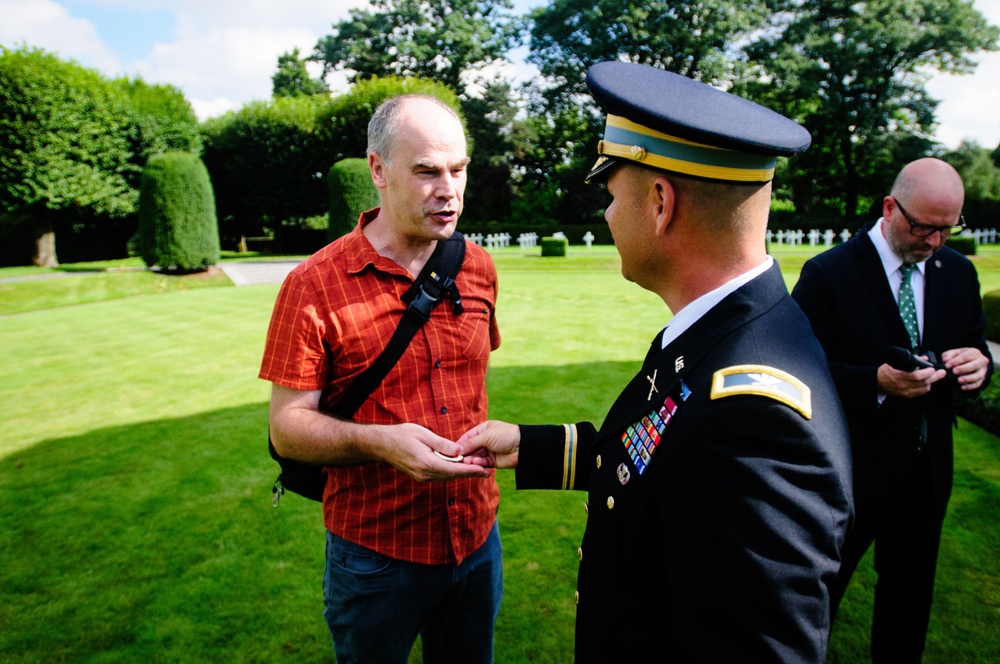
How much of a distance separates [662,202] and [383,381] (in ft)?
4.18

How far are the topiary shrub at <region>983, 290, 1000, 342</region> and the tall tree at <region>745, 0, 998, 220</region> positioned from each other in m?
35.5

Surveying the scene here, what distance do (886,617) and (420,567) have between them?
2578 millimetres

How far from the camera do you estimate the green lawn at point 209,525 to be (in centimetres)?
377

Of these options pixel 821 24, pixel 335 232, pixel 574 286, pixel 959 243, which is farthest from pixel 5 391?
pixel 821 24

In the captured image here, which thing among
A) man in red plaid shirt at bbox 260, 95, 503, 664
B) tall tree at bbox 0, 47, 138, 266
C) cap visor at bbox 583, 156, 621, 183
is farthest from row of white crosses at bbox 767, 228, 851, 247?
cap visor at bbox 583, 156, 621, 183

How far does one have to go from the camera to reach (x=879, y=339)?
3350mm

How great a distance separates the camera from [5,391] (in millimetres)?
9000

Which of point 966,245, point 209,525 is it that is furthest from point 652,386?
point 966,245

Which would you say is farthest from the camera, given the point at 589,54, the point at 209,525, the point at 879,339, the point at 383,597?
the point at 589,54

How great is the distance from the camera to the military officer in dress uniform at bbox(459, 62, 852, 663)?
1.29m

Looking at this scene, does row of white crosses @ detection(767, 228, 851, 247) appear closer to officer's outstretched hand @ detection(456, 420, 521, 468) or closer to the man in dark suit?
the man in dark suit

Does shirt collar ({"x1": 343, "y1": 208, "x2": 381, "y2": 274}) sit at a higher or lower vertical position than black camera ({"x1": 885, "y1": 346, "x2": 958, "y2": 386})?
higher

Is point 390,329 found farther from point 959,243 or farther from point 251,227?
point 251,227

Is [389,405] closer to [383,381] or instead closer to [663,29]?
[383,381]
